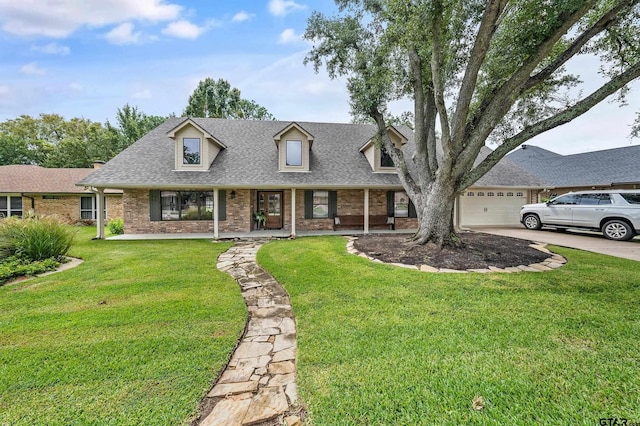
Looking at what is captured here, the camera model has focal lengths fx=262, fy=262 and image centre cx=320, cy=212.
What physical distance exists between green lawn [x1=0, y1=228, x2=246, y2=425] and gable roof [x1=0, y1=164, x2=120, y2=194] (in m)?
14.9

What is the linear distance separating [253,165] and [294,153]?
6.63ft

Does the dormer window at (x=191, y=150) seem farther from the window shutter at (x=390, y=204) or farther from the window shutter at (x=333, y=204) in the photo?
the window shutter at (x=390, y=204)

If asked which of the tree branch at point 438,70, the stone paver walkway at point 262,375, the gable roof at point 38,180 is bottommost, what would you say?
the stone paver walkway at point 262,375

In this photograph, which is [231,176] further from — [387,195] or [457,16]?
[457,16]

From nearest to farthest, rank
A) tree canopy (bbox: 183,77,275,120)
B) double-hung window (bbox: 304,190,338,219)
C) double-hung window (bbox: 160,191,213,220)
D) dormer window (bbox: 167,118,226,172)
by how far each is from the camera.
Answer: dormer window (bbox: 167,118,226,172), double-hung window (bbox: 160,191,213,220), double-hung window (bbox: 304,190,338,219), tree canopy (bbox: 183,77,275,120)

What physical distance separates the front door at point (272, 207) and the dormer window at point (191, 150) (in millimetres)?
3377

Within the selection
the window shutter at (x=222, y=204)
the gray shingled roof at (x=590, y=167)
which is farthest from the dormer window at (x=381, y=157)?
the gray shingled roof at (x=590, y=167)

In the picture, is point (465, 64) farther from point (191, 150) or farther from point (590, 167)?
point (590, 167)

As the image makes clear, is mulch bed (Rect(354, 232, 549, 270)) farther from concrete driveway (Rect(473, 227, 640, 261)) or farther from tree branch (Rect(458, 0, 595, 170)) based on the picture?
tree branch (Rect(458, 0, 595, 170))

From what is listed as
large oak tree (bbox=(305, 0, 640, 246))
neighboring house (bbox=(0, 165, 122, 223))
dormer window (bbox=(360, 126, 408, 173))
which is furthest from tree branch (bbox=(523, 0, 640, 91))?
neighboring house (bbox=(0, 165, 122, 223))

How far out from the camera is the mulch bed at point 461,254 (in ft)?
21.5

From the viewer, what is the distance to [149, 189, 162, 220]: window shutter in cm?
1182

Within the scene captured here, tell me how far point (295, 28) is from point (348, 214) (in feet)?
26.9

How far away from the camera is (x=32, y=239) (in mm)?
6926
